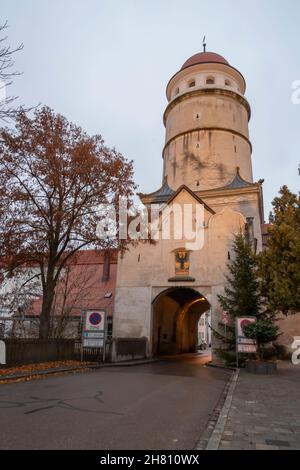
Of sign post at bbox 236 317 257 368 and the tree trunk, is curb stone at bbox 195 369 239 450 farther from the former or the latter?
the tree trunk

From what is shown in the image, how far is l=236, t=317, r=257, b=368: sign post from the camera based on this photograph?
55.3 feet

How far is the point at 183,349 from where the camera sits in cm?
3603

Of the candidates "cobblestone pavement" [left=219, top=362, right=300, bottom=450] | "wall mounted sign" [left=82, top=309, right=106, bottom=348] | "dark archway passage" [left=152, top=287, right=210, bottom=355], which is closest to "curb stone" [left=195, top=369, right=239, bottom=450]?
"cobblestone pavement" [left=219, top=362, right=300, bottom=450]

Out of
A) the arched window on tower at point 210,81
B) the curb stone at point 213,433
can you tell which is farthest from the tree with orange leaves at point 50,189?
the arched window on tower at point 210,81

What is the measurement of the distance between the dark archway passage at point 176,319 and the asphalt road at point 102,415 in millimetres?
16458

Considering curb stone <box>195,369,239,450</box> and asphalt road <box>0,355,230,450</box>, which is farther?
asphalt road <box>0,355,230,450</box>

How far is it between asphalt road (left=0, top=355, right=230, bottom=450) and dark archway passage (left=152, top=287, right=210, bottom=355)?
1646 cm

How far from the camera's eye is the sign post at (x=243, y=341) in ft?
55.3

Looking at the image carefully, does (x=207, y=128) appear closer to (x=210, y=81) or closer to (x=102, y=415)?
(x=210, y=81)

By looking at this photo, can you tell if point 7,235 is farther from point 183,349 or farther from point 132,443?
point 183,349

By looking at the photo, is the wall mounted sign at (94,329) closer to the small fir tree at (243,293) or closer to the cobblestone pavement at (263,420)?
the small fir tree at (243,293)

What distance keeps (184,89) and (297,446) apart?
3550 cm

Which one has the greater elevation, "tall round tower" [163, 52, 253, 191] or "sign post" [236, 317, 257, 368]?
"tall round tower" [163, 52, 253, 191]

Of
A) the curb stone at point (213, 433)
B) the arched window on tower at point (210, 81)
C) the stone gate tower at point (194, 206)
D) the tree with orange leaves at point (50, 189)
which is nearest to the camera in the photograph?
the curb stone at point (213, 433)
